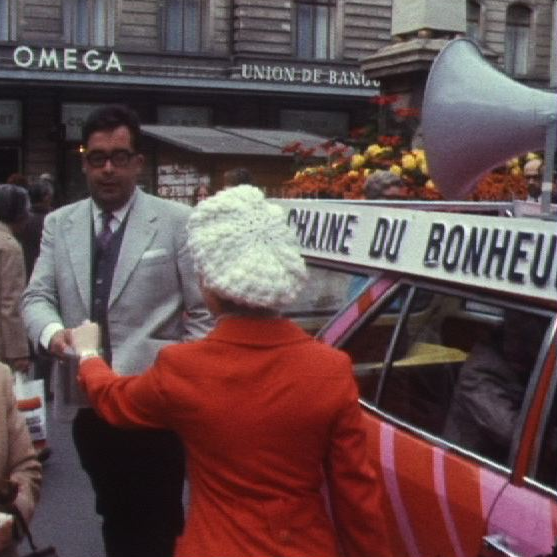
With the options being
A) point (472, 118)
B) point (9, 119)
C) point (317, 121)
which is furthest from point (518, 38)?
point (472, 118)

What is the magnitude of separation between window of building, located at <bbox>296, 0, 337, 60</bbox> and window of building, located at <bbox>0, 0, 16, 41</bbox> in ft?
23.0

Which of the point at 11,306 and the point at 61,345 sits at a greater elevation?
the point at 61,345

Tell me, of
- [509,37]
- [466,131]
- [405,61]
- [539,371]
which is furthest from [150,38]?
[539,371]

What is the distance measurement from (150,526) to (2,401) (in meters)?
0.94

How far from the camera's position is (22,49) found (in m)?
26.0

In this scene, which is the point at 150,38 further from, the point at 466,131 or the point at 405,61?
the point at 466,131

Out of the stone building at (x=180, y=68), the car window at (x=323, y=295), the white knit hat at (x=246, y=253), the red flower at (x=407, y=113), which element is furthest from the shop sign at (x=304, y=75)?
the white knit hat at (x=246, y=253)

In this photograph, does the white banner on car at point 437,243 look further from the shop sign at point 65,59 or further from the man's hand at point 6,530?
the shop sign at point 65,59

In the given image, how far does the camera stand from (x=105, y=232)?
3.90 metres

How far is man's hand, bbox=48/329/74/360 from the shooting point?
10.7ft

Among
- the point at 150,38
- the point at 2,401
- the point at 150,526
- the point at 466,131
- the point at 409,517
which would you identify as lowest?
the point at 150,526

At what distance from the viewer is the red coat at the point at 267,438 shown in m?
2.50

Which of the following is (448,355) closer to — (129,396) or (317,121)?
(129,396)

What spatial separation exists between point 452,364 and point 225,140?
17.9m
